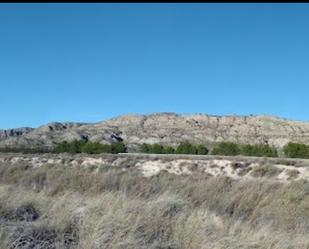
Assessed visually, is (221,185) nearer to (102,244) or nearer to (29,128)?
(102,244)

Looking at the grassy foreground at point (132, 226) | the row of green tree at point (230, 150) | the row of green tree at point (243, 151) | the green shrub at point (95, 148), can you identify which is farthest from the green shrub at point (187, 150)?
the grassy foreground at point (132, 226)

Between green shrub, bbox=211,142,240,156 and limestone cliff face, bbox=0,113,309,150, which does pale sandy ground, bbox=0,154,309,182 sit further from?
limestone cliff face, bbox=0,113,309,150

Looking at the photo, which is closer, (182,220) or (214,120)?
(182,220)

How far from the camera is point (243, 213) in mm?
13422

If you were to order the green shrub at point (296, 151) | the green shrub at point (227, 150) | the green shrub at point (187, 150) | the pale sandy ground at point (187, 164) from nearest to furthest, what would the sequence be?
the pale sandy ground at point (187, 164)
the green shrub at point (296, 151)
the green shrub at point (227, 150)
the green shrub at point (187, 150)

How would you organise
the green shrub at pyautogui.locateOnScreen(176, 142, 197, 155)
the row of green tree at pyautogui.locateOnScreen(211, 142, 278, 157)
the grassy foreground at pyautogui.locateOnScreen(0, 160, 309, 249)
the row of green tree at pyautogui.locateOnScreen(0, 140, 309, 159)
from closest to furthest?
the grassy foreground at pyautogui.locateOnScreen(0, 160, 309, 249)
the row of green tree at pyautogui.locateOnScreen(0, 140, 309, 159)
the row of green tree at pyautogui.locateOnScreen(211, 142, 278, 157)
the green shrub at pyautogui.locateOnScreen(176, 142, 197, 155)

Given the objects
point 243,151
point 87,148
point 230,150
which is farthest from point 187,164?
point 87,148

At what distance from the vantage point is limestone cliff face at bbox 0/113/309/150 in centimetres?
12562

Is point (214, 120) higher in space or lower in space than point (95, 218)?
higher

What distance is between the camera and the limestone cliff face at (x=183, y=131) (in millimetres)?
125625

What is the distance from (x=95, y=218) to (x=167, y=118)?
487 ft

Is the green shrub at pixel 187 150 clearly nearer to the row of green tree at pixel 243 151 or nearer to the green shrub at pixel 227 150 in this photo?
the green shrub at pixel 227 150

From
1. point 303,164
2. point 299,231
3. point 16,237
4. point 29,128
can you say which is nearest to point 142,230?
point 16,237

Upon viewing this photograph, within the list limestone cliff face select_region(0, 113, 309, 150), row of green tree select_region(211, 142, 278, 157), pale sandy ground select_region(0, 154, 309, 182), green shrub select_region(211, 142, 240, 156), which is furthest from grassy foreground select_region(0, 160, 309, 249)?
limestone cliff face select_region(0, 113, 309, 150)
